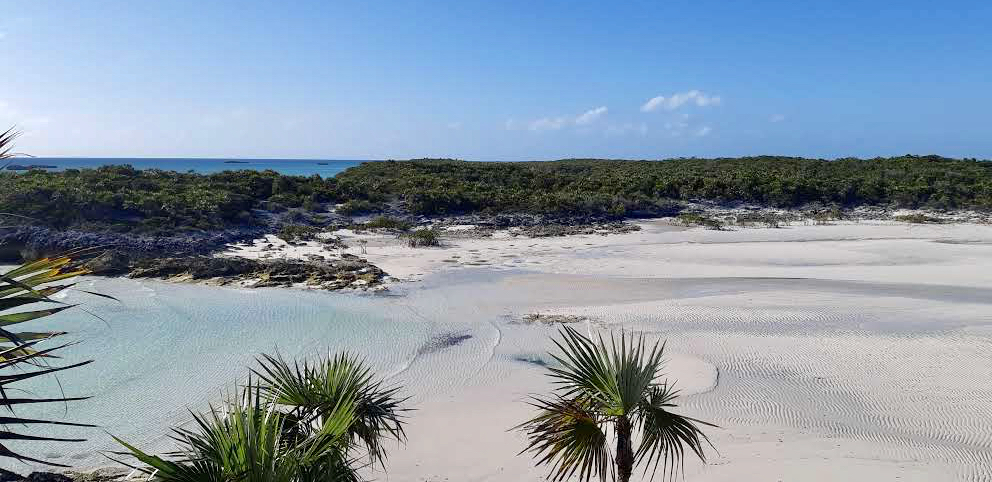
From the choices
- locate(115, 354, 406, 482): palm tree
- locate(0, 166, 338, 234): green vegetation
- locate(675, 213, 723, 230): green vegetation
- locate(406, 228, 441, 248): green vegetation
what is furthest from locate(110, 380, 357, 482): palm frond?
locate(675, 213, 723, 230): green vegetation

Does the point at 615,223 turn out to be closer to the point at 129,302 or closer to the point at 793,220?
the point at 793,220

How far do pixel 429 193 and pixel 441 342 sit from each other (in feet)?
79.8

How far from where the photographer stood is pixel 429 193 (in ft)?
124

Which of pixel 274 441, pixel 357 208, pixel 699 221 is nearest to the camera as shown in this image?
pixel 274 441

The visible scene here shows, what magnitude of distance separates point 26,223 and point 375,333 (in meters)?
19.0

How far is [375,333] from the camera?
1505cm

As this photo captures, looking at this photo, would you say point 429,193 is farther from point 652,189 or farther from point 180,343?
point 180,343

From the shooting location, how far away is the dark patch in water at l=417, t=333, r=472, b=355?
44.9 ft

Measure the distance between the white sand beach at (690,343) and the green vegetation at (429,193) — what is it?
670 cm

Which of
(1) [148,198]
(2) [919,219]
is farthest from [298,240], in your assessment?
(2) [919,219]

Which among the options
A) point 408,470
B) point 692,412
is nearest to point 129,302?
point 408,470

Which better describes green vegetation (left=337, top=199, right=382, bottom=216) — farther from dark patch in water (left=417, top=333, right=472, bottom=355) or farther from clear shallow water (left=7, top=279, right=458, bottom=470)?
dark patch in water (left=417, top=333, right=472, bottom=355)

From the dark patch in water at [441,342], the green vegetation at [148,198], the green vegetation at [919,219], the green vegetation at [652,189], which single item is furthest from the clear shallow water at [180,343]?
the green vegetation at [919,219]

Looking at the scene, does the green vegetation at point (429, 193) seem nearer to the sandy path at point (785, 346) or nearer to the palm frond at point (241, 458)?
the sandy path at point (785, 346)
